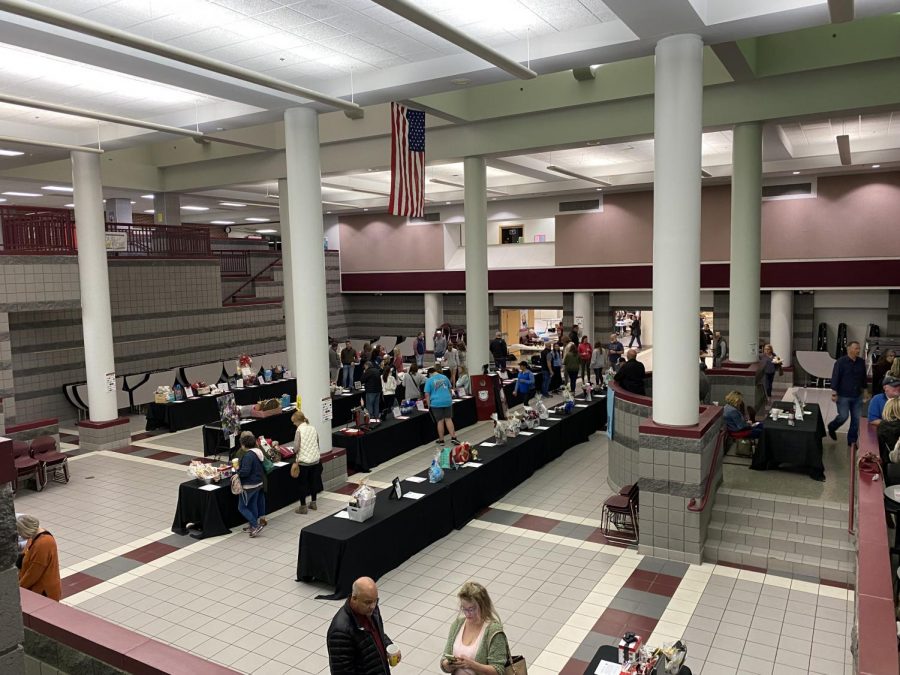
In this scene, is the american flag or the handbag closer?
the handbag

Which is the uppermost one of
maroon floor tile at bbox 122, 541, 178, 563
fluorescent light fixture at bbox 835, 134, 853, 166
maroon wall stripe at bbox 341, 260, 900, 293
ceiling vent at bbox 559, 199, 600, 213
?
fluorescent light fixture at bbox 835, 134, 853, 166

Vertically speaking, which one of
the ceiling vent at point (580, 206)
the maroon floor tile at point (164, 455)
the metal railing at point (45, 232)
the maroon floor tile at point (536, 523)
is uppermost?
the ceiling vent at point (580, 206)

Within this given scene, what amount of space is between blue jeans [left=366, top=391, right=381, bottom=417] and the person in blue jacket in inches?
187

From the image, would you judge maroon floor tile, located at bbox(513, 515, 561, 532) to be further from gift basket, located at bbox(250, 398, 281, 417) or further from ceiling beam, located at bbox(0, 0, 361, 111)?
ceiling beam, located at bbox(0, 0, 361, 111)

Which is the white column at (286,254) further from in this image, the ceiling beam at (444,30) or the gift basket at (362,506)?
the ceiling beam at (444,30)

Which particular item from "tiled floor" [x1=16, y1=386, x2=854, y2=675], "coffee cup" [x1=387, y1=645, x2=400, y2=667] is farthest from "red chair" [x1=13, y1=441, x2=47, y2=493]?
"coffee cup" [x1=387, y1=645, x2=400, y2=667]

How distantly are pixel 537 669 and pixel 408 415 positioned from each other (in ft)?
28.3

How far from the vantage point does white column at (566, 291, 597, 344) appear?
25.3 metres

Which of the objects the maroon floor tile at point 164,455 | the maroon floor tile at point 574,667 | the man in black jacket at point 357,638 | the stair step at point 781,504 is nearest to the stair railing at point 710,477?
the stair step at point 781,504

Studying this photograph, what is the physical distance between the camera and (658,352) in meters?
9.09

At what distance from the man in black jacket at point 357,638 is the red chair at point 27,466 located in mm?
10135

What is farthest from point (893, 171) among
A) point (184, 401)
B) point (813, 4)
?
point (184, 401)

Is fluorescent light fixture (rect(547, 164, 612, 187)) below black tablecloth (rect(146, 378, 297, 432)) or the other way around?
the other way around

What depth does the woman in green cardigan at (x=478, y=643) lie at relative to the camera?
15.1 ft
